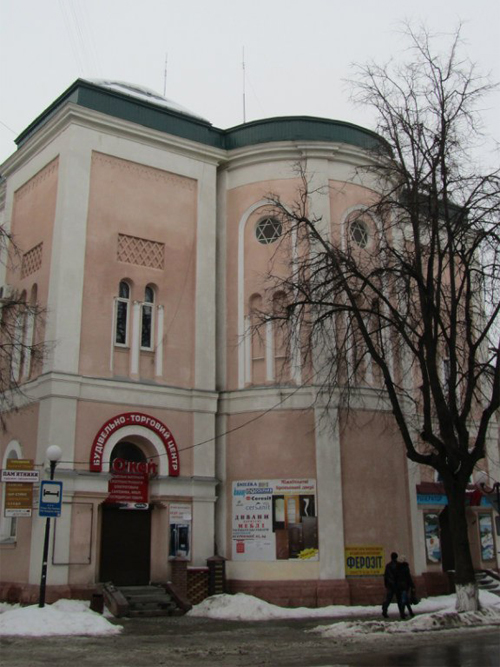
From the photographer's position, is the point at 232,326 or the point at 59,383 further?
the point at 232,326

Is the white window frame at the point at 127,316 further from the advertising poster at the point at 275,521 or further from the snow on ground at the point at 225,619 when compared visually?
the snow on ground at the point at 225,619

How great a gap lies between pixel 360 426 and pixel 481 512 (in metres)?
7.16

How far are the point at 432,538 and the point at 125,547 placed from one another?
920 cm

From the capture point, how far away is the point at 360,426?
22188 mm

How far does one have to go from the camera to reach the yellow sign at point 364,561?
20.8 m

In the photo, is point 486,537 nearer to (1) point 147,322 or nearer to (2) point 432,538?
(2) point 432,538

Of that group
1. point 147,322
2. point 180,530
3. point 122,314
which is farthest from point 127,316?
point 180,530

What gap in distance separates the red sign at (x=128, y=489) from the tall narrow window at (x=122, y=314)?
376 cm

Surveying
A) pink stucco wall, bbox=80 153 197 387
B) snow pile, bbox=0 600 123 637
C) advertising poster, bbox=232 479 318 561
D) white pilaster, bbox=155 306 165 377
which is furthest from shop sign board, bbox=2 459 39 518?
advertising poster, bbox=232 479 318 561

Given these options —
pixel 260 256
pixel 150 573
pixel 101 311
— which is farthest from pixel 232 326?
pixel 150 573

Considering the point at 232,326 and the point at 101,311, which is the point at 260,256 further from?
the point at 101,311

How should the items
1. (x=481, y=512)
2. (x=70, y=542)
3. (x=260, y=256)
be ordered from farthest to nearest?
(x=481, y=512) < (x=260, y=256) < (x=70, y=542)

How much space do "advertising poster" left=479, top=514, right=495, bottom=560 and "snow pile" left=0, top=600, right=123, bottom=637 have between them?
48.2 feet

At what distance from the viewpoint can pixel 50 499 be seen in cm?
1664
